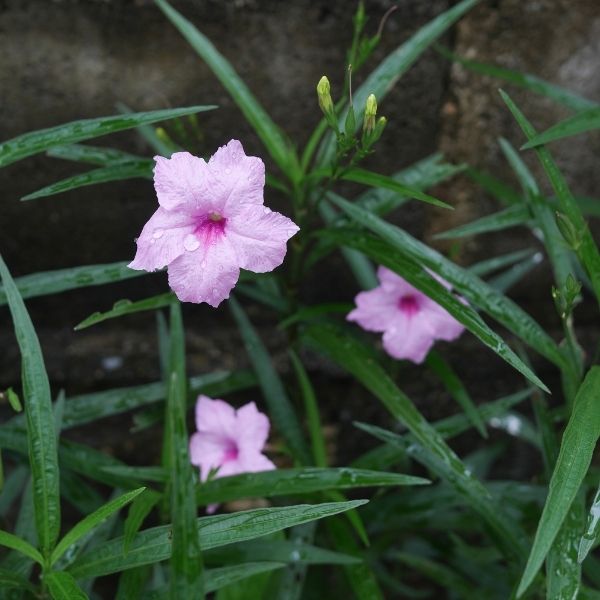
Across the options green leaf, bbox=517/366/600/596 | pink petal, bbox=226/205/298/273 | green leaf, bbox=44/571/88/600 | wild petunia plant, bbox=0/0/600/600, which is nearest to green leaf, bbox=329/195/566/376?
wild petunia plant, bbox=0/0/600/600

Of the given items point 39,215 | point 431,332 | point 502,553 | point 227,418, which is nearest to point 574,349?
point 431,332

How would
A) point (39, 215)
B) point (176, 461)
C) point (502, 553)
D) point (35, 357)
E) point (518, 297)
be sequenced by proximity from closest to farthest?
point (176, 461)
point (35, 357)
point (502, 553)
point (39, 215)
point (518, 297)

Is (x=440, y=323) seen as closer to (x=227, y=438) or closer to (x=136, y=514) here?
(x=227, y=438)

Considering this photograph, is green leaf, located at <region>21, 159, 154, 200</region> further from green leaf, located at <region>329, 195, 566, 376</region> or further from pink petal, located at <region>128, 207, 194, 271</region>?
green leaf, located at <region>329, 195, 566, 376</region>

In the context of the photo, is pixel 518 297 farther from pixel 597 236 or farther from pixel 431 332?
pixel 431 332

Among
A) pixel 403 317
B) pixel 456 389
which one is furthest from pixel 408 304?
pixel 456 389

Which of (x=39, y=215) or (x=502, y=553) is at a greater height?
(x=39, y=215)
